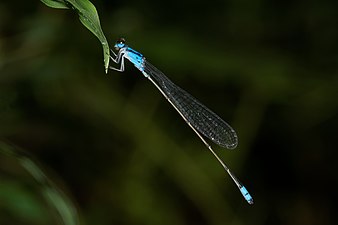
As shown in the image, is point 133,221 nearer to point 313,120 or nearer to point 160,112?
point 160,112

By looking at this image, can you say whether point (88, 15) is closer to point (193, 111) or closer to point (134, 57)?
point (134, 57)

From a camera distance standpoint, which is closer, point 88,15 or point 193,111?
point 88,15

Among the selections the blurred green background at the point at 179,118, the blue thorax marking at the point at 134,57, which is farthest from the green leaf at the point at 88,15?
the blurred green background at the point at 179,118

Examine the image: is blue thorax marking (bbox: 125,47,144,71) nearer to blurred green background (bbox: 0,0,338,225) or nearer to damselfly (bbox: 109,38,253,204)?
damselfly (bbox: 109,38,253,204)

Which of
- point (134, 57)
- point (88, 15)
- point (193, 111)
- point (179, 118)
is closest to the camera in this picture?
point (88, 15)

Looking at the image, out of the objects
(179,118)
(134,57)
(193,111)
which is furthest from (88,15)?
(179,118)

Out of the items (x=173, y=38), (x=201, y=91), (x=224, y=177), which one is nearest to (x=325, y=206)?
(x=224, y=177)

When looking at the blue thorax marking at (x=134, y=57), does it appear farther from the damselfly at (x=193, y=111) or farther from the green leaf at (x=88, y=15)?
the green leaf at (x=88, y=15)
